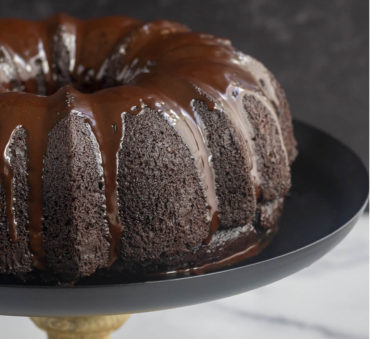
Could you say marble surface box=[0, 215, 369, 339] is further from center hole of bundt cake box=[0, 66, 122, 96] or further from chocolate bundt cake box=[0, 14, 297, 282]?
center hole of bundt cake box=[0, 66, 122, 96]

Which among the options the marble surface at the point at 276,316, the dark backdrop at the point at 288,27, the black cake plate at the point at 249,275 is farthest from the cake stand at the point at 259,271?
the dark backdrop at the point at 288,27

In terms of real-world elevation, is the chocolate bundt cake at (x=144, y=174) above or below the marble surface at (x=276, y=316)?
above

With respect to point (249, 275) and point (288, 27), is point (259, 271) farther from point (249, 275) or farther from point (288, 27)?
point (288, 27)

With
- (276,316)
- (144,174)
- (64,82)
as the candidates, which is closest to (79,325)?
(144,174)

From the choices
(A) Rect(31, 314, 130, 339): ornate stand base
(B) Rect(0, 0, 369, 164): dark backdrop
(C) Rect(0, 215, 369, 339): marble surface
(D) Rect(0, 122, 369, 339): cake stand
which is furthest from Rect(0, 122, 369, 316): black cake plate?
(B) Rect(0, 0, 369, 164): dark backdrop

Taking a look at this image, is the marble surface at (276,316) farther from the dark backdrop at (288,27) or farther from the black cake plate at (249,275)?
the dark backdrop at (288,27)

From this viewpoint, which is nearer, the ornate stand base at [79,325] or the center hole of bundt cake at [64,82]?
the ornate stand base at [79,325]

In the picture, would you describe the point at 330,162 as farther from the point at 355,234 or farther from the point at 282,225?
the point at 355,234
